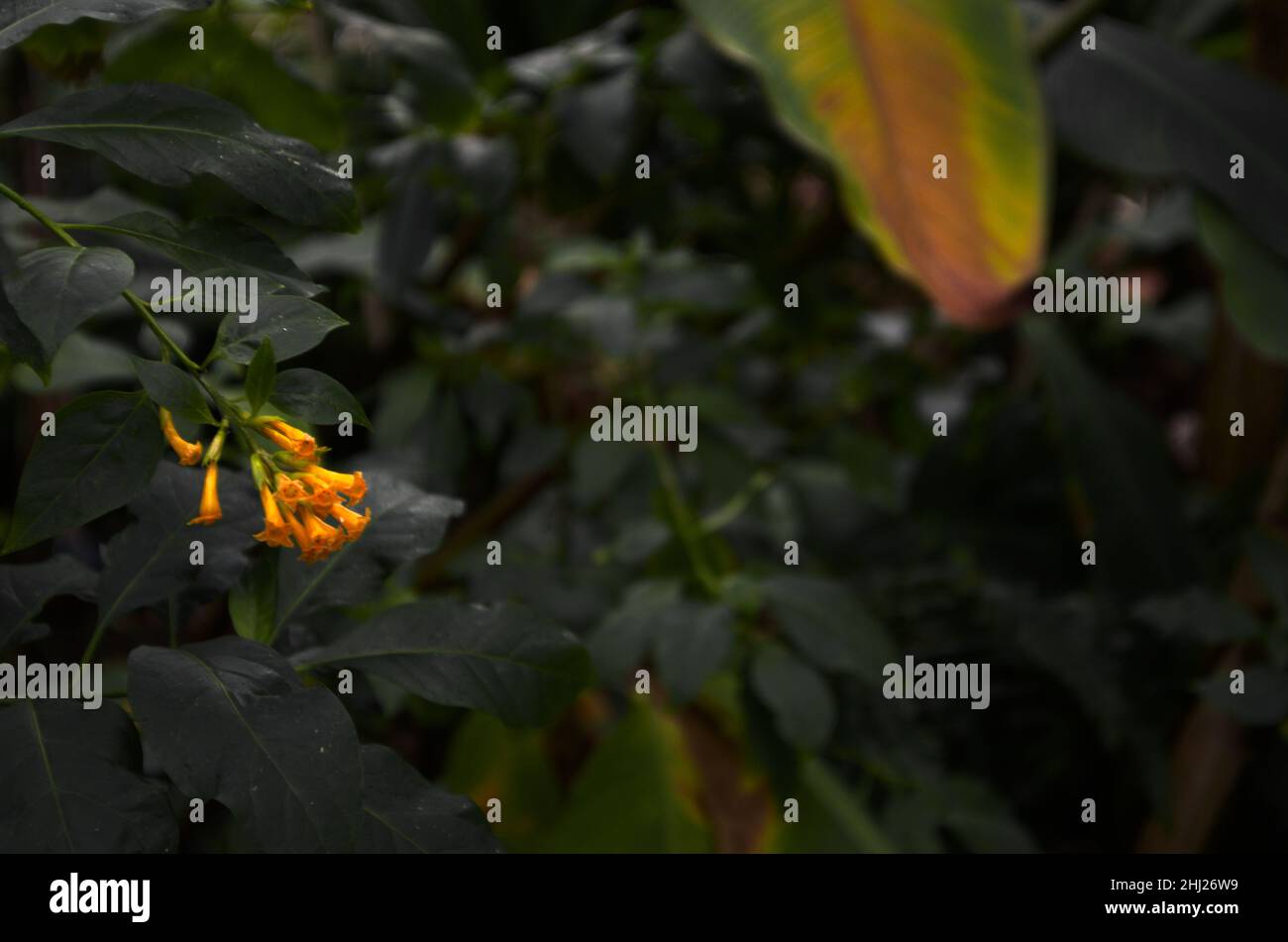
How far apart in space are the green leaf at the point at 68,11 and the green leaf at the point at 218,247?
9 centimetres

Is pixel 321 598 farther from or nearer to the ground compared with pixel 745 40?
nearer to the ground

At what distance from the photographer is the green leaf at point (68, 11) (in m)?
0.48

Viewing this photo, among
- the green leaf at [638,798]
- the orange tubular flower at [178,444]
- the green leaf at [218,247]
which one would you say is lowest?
the green leaf at [638,798]

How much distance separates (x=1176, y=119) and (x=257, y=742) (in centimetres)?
117

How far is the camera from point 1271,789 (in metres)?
1.30

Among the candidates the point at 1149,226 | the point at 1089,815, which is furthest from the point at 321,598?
the point at 1149,226

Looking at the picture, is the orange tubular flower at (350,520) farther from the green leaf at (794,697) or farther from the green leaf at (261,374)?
the green leaf at (794,697)

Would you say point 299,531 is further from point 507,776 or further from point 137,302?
point 507,776

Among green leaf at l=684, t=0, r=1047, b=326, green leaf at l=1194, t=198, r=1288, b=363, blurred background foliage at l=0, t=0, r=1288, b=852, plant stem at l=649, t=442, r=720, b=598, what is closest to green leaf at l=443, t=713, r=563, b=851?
blurred background foliage at l=0, t=0, r=1288, b=852

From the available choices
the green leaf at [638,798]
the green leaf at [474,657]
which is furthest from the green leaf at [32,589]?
the green leaf at [638,798]

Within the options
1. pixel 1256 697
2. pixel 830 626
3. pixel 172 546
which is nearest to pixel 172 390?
pixel 172 546

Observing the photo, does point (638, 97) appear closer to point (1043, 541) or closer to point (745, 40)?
point (745, 40)
